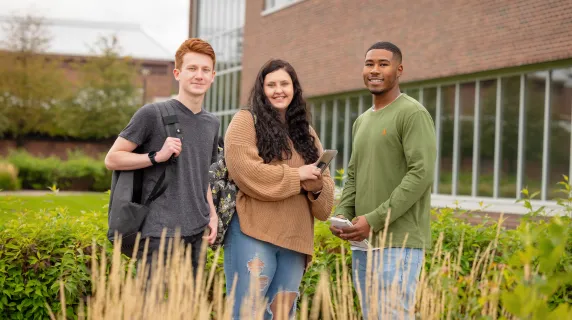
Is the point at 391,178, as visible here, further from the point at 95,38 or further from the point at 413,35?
the point at 95,38

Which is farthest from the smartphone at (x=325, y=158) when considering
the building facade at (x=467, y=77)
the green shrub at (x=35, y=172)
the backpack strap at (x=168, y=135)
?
the green shrub at (x=35, y=172)

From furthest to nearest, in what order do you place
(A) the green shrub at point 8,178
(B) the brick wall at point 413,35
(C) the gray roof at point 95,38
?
(C) the gray roof at point 95,38
(A) the green shrub at point 8,178
(B) the brick wall at point 413,35

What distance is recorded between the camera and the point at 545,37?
11898 millimetres

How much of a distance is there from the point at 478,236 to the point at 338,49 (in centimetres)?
1238

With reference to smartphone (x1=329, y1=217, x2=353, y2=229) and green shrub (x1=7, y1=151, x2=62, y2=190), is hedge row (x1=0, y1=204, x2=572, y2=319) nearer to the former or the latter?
smartphone (x1=329, y1=217, x2=353, y2=229)

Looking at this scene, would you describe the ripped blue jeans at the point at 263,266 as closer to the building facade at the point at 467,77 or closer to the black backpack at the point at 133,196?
the black backpack at the point at 133,196

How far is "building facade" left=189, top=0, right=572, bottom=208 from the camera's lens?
477 inches

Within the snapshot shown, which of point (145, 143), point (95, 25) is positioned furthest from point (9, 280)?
point (95, 25)

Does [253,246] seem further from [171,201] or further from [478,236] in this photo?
[478,236]

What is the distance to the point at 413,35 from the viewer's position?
582 inches

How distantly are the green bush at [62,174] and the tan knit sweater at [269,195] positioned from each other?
23975 millimetres

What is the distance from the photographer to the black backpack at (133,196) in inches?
139

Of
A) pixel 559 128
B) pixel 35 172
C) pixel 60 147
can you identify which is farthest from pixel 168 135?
pixel 60 147

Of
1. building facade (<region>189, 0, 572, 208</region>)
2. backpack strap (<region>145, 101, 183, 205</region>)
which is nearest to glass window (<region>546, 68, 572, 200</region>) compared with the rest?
building facade (<region>189, 0, 572, 208</region>)
